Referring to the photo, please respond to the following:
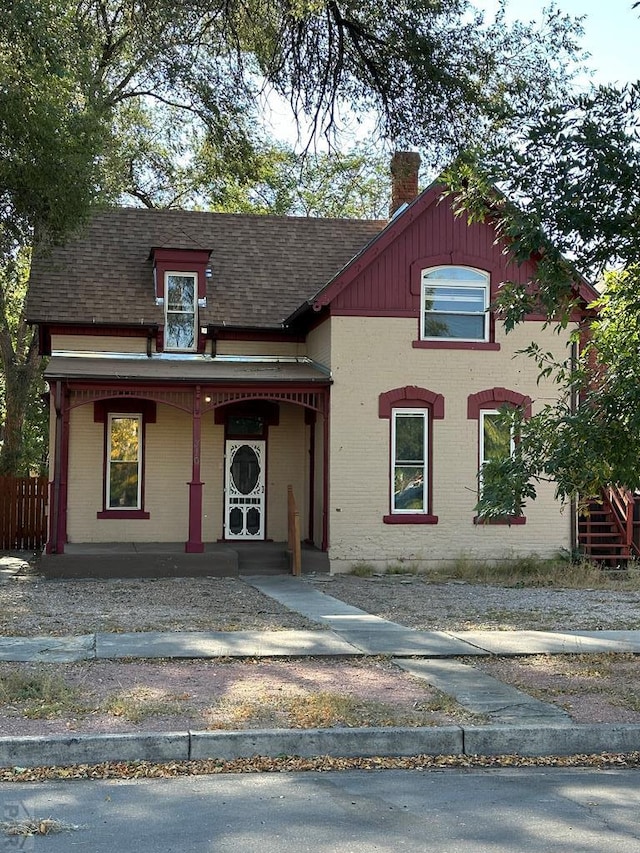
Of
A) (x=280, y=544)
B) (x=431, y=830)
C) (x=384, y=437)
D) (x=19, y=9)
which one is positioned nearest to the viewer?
(x=431, y=830)

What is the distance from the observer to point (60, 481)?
18.7m

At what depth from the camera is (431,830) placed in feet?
18.9

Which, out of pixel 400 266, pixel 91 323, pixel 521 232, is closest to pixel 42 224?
pixel 91 323

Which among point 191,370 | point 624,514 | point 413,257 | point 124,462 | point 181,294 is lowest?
point 624,514

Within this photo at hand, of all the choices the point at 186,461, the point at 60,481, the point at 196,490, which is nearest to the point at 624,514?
the point at 196,490

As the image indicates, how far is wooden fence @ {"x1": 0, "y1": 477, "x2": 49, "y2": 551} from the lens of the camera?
23092mm

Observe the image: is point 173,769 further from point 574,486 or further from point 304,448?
point 304,448

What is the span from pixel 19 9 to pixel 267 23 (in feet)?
12.0

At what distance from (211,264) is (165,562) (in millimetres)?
7013

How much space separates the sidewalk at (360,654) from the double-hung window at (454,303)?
724 centimetres

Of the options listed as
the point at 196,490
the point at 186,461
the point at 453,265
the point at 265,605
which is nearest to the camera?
the point at 265,605

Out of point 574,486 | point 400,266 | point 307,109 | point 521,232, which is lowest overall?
point 574,486

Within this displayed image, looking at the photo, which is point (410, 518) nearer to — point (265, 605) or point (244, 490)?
point (244, 490)

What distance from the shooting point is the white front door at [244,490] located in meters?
21.2
